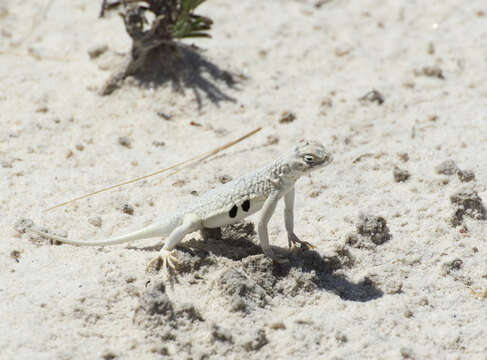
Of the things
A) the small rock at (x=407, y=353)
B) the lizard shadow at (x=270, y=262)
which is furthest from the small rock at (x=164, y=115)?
the small rock at (x=407, y=353)

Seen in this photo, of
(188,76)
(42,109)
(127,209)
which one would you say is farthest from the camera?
(188,76)

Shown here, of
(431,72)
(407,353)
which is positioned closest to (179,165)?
(407,353)

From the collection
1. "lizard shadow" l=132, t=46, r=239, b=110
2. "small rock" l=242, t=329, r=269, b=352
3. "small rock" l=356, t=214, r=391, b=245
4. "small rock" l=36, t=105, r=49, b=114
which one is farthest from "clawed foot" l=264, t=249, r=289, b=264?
"small rock" l=36, t=105, r=49, b=114

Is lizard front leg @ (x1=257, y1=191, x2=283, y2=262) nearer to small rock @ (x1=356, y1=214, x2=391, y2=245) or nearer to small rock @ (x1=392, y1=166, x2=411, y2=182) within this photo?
small rock @ (x1=356, y1=214, x2=391, y2=245)

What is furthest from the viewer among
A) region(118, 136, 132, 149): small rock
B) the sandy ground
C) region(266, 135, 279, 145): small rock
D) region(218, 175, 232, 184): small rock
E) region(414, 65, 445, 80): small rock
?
region(414, 65, 445, 80): small rock

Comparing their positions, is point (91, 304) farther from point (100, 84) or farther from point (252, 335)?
point (100, 84)

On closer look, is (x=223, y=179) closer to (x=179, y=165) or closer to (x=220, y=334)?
(x=179, y=165)

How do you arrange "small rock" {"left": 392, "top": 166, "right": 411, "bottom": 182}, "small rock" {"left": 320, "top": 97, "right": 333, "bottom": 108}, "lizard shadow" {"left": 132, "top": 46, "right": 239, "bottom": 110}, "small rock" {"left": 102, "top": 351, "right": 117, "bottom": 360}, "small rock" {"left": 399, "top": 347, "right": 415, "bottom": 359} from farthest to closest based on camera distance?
"lizard shadow" {"left": 132, "top": 46, "right": 239, "bottom": 110} < "small rock" {"left": 320, "top": 97, "right": 333, "bottom": 108} < "small rock" {"left": 392, "top": 166, "right": 411, "bottom": 182} < "small rock" {"left": 399, "top": 347, "right": 415, "bottom": 359} < "small rock" {"left": 102, "top": 351, "right": 117, "bottom": 360}

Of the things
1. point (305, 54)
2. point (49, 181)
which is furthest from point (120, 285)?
point (305, 54)
